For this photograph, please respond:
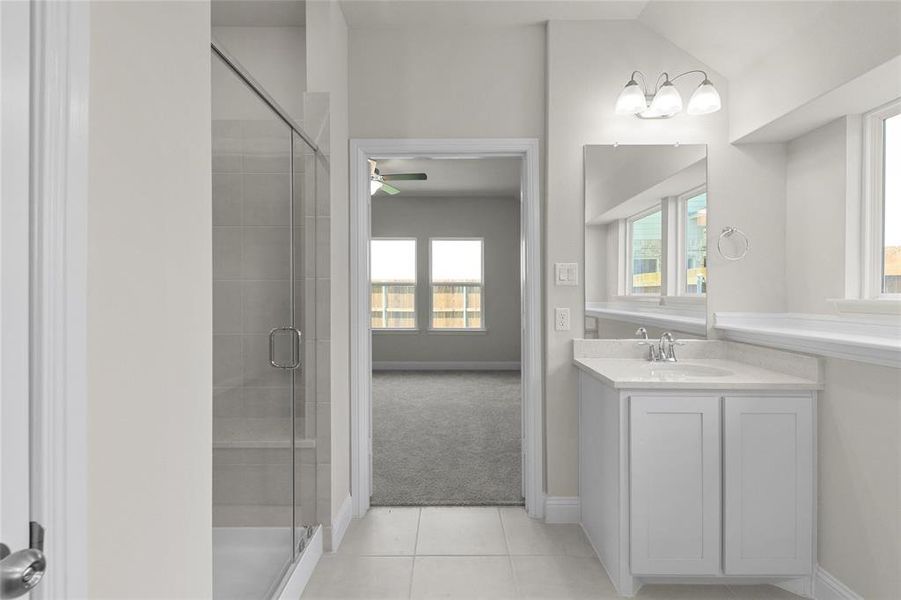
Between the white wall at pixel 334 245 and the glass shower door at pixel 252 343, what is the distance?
21 cm

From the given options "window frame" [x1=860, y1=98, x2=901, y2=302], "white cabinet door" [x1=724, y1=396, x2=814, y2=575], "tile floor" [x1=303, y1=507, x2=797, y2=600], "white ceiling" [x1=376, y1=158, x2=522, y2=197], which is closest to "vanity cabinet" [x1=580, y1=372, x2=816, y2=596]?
"white cabinet door" [x1=724, y1=396, x2=814, y2=575]

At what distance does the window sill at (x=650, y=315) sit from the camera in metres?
2.71

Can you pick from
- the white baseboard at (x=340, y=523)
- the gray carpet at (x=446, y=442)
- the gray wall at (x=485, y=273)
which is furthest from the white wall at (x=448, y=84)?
the gray wall at (x=485, y=273)

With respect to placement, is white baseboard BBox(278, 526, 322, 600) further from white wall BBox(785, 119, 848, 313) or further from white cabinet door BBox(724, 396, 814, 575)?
white wall BBox(785, 119, 848, 313)

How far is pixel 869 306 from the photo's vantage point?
206 cm

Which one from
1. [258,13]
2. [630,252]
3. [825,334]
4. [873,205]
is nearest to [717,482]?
→ [825,334]

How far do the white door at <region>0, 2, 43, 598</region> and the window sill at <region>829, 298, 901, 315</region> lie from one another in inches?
102

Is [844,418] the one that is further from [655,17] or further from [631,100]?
[655,17]

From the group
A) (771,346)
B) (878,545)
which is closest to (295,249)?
(771,346)

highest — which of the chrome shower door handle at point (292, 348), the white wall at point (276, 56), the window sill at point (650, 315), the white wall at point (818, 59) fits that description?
the white wall at point (276, 56)

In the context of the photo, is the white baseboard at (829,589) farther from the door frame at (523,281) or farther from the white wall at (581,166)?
the door frame at (523,281)

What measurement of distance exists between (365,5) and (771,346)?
255 centimetres

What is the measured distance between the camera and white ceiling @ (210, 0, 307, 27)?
8.43 ft

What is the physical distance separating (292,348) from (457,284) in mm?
5754
